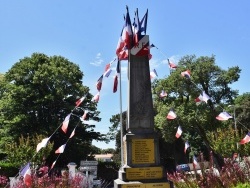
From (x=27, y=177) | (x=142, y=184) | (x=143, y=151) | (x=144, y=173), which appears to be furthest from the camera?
(x=143, y=151)

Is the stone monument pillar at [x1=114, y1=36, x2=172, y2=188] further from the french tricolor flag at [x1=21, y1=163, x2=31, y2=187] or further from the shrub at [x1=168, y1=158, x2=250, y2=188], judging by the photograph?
the french tricolor flag at [x1=21, y1=163, x2=31, y2=187]

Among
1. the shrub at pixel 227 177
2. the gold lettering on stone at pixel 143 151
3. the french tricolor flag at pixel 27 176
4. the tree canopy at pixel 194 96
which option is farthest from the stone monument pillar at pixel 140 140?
the tree canopy at pixel 194 96

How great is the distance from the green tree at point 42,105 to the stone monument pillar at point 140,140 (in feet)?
82.8

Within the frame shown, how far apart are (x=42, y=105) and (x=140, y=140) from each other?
1097 inches

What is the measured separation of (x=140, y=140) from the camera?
1048 cm

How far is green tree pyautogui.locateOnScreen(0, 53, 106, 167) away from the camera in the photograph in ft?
118

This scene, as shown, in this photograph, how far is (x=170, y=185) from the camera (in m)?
10.0

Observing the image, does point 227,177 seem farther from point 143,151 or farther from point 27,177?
point 27,177

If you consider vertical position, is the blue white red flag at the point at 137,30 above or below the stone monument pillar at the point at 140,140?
above

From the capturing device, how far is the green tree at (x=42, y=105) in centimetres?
3609

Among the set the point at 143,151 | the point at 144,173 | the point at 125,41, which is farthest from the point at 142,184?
the point at 125,41

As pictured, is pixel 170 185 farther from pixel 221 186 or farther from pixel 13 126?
pixel 13 126

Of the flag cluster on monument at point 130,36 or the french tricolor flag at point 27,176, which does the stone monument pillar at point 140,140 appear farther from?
the french tricolor flag at point 27,176

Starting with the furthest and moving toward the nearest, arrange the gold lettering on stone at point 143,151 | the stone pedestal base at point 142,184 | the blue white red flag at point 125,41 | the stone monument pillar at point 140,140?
the blue white red flag at point 125,41, the gold lettering on stone at point 143,151, the stone monument pillar at point 140,140, the stone pedestal base at point 142,184
